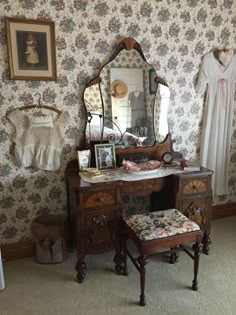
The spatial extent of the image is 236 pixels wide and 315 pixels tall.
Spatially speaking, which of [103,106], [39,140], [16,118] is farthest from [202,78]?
[16,118]

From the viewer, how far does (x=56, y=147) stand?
2.35 m

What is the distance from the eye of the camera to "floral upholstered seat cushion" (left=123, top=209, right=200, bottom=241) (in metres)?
1.89

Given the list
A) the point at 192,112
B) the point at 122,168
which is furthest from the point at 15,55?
the point at 192,112

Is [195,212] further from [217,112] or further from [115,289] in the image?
[217,112]

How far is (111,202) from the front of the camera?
2088mm

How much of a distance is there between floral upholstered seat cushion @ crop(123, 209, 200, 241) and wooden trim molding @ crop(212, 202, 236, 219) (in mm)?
1188

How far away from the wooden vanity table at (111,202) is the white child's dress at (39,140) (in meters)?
0.20

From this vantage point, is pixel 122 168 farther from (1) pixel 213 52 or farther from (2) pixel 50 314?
(1) pixel 213 52

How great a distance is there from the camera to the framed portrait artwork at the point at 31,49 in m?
2.09

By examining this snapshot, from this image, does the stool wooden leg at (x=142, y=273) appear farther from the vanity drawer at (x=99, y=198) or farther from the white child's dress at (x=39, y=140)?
the white child's dress at (x=39, y=140)

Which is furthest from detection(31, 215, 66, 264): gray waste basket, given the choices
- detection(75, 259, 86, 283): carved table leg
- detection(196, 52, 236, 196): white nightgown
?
detection(196, 52, 236, 196): white nightgown

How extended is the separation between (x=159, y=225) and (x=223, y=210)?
1.51m

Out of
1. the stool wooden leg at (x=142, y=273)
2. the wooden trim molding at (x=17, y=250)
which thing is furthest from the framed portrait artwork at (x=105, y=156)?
the wooden trim molding at (x=17, y=250)

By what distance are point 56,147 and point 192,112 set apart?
1369 millimetres
